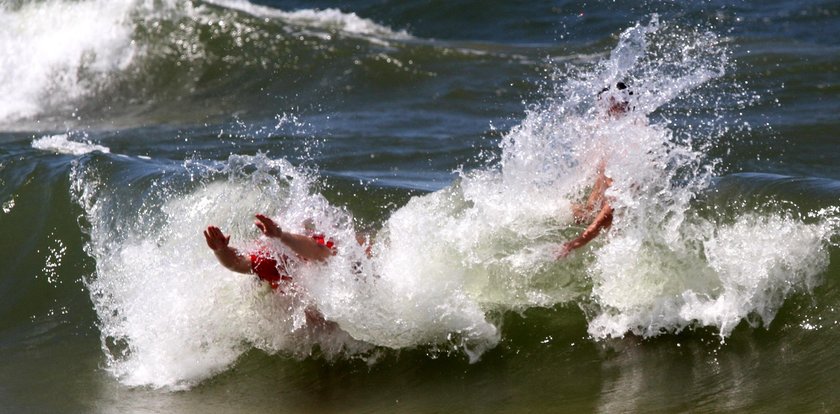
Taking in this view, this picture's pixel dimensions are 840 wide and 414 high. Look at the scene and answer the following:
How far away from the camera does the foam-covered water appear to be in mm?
6234

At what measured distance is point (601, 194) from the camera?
658 cm

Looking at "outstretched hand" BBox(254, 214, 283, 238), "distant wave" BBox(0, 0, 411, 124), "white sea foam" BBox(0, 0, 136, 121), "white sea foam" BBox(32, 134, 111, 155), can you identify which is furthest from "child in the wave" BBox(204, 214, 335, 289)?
"white sea foam" BBox(0, 0, 136, 121)

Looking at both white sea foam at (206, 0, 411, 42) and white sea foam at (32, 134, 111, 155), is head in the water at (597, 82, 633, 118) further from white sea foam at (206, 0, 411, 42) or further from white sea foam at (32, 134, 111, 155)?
white sea foam at (206, 0, 411, 42)

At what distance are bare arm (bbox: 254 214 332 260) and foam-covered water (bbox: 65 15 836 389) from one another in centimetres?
7

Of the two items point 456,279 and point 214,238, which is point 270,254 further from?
point 456,279

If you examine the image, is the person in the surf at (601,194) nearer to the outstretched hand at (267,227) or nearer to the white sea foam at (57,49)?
the outstretched hand at (267,227)

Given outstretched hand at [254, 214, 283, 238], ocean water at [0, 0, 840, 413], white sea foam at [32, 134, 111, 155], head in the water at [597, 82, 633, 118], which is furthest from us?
white sea foam at [32, 134, 111, 155]

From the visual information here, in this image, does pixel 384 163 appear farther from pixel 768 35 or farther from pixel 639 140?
pixel 768 35

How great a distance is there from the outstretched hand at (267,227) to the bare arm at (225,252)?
0.70 feet

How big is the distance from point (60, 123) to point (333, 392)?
8.77 meters

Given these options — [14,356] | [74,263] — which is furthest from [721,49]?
[14,356]

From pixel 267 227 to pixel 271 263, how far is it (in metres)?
0.51

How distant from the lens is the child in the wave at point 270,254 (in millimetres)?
5738

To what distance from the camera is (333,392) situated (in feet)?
20.1
